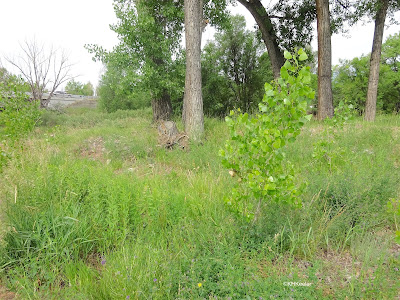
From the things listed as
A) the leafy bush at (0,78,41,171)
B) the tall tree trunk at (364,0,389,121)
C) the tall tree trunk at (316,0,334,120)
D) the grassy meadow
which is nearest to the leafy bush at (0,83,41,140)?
the leafy bush at (0,78,41,171)

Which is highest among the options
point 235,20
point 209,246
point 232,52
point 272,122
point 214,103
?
point 235,20

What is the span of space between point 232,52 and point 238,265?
18.3 metres

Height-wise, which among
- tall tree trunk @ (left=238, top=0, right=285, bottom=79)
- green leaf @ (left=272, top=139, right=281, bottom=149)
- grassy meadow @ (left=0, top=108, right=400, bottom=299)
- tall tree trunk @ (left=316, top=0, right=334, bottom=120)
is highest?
tall tree trunk @ (left=238, top=0, right=285, bottom=79)

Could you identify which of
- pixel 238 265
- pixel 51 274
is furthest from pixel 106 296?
pixel 238 265

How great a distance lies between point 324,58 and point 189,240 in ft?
27.6

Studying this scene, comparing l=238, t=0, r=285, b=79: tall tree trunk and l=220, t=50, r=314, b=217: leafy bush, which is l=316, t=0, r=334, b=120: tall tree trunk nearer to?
l=238, t=0, r=285, b=79: tall tree trunk

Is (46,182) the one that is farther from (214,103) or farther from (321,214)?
(214,103)

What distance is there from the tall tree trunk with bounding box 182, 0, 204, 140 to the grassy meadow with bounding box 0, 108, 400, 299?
3.36 metres

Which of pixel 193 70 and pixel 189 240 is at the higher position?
pixel 193 70

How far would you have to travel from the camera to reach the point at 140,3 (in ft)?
28.0

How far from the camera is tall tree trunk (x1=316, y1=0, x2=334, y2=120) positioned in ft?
26.9

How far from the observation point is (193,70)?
6.93m

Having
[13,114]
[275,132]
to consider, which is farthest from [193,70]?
[275,132]

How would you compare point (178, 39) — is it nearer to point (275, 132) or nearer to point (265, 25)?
point (265, 25)
